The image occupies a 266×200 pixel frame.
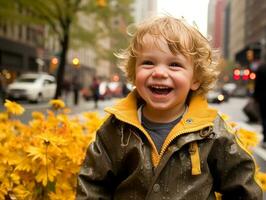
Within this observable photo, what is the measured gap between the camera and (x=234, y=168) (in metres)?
2.18

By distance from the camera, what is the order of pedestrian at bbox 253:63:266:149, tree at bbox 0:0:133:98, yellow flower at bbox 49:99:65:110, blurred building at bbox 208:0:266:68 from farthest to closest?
blurred building at bbox 208:0:266:68 → tree at bbox 0:0:133:98 → pedestrian at bbox 253:63:266:149 → yellow flower at bbox 49:99:65:110

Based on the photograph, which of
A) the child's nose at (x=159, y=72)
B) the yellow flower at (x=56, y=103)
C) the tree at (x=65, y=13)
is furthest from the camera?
the tree at (x=65, y=13)

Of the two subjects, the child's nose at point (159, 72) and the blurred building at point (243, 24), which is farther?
the blurred building at point (243, 24)

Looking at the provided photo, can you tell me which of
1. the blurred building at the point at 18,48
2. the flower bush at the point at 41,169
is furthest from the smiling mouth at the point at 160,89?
the blurred building at the point at 18,48

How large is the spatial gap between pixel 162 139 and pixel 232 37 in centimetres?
15924

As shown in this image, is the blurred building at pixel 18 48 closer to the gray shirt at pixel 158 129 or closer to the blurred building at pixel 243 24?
the blurred building at pixel 243 24

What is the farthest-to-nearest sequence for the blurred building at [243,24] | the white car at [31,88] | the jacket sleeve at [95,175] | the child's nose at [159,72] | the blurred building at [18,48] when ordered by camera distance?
1. the blurred building at [243,24]
2. the blurred building at [18,48]
3. the white car at [31,88]
4. the jacket sleeve at [95,175]
5. the child's nose at [159,72]

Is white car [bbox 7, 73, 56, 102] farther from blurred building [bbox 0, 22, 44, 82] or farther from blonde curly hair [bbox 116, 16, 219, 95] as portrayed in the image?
blonde curly hair [bbox 116, 16, 219, 95]

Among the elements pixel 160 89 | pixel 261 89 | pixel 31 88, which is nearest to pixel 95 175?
pixel 160 89

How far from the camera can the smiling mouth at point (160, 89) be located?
84.7 inches

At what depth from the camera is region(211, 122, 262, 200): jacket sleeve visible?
7.09 feet

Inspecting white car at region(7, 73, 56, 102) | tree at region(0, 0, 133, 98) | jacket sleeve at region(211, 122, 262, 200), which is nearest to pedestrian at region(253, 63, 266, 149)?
jacket sleeve at region(211, 122, 262, 200)

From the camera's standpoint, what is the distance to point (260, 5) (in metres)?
107

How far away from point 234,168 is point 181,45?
1.88 feet
